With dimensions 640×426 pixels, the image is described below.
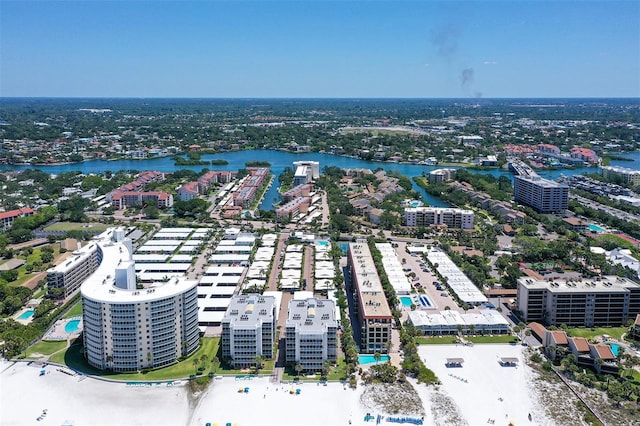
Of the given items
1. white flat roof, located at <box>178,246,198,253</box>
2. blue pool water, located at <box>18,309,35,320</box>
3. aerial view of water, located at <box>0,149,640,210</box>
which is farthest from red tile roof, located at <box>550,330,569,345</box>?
aerial view of water, located at <box>0,149,640,210</box>

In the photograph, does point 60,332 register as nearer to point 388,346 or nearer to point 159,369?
point 159,369

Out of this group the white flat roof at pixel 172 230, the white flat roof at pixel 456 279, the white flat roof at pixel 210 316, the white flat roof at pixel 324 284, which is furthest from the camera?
the white flat roof at pixel 172 230

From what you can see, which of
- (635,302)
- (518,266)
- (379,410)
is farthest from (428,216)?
(379,410)

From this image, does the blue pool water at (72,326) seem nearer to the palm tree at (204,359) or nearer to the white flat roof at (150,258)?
the palm tree at (204,359)

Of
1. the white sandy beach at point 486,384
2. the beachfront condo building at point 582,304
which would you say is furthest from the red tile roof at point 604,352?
the beachfront condo building at point 582,304

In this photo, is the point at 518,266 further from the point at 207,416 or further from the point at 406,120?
the point at 406,120

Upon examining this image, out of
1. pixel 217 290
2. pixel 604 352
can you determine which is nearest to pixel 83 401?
pixel 217 290
